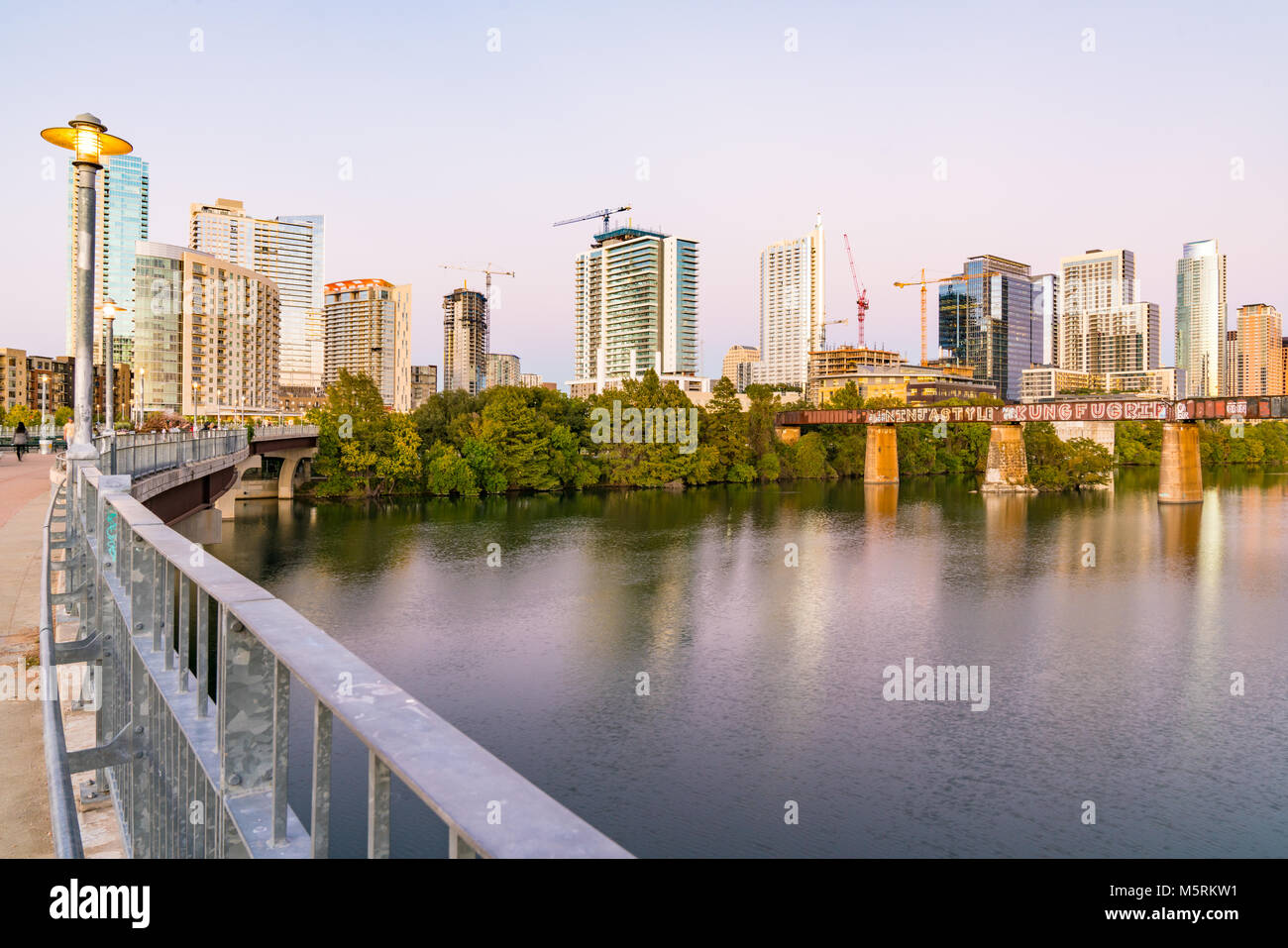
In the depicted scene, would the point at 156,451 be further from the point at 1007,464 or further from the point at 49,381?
the point at 49,381

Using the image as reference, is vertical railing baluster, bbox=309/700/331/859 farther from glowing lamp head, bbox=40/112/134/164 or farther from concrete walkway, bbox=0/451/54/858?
glowing lamp head, bbox=40/112/134/164

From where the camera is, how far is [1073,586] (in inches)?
1750

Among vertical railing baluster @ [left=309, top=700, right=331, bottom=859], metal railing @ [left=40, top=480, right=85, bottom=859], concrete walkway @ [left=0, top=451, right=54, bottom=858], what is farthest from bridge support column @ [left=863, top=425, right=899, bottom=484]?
vertical railing baluster @ [left=309, top=700, right=331, bottom=859]

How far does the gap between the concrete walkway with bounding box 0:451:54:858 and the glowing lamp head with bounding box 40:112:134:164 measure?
5.92 m

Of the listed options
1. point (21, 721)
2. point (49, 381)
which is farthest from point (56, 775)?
point (49, 381)

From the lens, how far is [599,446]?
104 meters

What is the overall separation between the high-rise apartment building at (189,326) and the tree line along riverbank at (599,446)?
8896 cm

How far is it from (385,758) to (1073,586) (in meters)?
47.7

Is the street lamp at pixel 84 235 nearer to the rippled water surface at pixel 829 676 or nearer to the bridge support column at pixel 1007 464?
the rippled water surface at pixel 829 676

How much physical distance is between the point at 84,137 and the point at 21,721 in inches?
384

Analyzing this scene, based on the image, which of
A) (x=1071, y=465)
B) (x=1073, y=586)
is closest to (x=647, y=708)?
(x=1073, y=586)

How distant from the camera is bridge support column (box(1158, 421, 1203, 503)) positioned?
Result: 287ft

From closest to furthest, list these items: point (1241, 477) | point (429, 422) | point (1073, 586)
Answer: point (1073, 586) < point (429, 422) < point (1241, 477)
